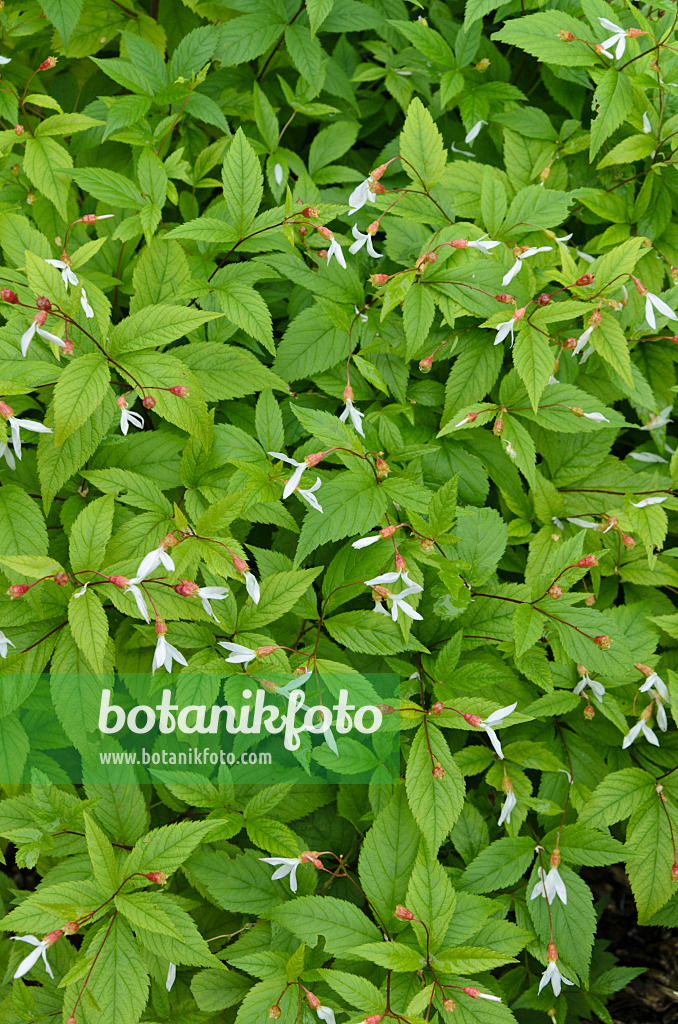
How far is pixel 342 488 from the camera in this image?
89.1 inches

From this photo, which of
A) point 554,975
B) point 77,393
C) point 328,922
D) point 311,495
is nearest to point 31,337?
point 77,393

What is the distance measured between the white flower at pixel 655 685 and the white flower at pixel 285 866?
1.31 m

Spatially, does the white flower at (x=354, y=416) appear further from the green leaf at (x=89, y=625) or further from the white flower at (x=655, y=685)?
the white flower at (x=655, y=685)

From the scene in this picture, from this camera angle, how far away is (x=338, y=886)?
2518 millimetres

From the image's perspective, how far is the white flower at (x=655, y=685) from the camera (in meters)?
2.48

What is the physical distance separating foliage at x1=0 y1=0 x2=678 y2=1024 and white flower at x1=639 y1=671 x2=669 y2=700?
0.11 ft

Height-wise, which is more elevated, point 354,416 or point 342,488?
point 354,416

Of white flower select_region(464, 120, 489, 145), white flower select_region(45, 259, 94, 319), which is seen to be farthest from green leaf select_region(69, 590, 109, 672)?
white flower select_region(464, 120, 489, 145)

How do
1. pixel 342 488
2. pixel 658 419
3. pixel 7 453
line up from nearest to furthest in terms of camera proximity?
pixel 7 453 → pixel 342 488 → pixel 658 419

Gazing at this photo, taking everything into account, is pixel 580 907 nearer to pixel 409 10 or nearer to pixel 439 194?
pixel 439 194

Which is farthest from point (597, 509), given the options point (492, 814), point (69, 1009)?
point (69, 1009)

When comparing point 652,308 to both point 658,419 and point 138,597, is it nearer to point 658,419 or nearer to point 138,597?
point 658,419

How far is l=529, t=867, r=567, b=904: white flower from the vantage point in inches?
92.1

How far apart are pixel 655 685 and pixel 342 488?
135 cm
